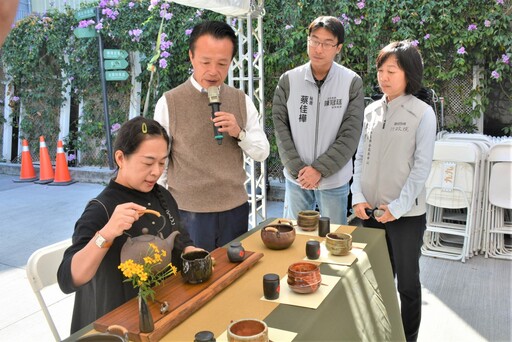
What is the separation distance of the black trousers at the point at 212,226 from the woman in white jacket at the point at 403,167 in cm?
65

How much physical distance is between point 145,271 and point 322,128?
60.4 inches

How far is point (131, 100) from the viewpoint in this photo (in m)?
6.55

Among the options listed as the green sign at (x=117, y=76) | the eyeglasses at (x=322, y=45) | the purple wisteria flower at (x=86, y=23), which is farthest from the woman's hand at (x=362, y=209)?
the purple wisteria flower at (x=86, y=23)

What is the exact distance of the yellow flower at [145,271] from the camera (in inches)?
41.7

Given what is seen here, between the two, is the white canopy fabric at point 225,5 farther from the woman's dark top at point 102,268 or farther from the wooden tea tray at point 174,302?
the wooden tea tray at point 174,302

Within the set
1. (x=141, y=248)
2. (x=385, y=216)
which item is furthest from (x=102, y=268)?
(x=385, y=216)

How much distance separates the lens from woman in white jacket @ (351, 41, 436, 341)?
2.07 m

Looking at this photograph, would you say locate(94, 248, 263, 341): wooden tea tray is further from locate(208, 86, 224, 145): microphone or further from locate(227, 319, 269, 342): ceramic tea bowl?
locate(208, 86, 224, 145): microphone

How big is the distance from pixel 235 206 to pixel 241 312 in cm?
79

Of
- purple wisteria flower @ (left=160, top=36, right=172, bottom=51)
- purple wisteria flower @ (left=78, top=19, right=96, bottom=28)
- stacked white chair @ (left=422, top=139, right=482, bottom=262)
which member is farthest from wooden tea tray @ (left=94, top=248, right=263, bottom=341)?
purple wisteria flower @ (left=78, top=19, right=96, bottom=28)

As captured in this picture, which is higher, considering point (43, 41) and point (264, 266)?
point (43, 41)

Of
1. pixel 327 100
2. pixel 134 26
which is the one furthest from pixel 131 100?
pixel 327 100

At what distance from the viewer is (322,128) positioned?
2.45m

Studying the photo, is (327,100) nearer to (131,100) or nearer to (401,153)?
(401,153)
